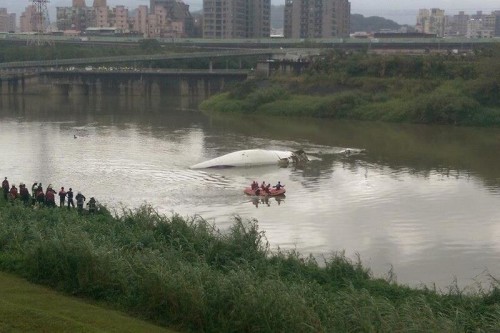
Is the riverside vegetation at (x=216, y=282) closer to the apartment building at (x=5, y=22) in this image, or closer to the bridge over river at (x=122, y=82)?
the bridge over river at (x=122, y=82)

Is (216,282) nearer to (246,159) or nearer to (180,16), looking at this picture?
(246,159)

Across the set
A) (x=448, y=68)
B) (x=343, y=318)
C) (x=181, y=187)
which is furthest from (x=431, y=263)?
(x=448, y=68)

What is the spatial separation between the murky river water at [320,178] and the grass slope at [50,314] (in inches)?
203

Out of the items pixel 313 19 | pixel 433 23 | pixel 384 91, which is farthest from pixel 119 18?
pixel 384 91

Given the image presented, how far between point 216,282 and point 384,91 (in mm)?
33914

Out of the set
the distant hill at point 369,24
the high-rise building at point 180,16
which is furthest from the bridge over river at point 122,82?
the distant hill at point 369,24

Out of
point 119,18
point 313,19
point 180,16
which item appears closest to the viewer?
point 313,19

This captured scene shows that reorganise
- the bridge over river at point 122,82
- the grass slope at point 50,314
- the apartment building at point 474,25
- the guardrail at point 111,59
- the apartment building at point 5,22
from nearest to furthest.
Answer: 1. the grass slope at point 50,314
2. the guardrail at point 111,59
3. the bridge over river at point 122,82
4. the apartment building at point 5,22
5. the apartment building at point 474,25

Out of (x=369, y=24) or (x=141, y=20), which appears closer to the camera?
(x=141, y=20)

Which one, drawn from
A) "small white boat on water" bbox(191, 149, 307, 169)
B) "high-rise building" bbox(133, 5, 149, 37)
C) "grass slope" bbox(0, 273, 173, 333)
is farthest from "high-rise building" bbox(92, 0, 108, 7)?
"grass slope" bbox(0, 273, 173, 333)

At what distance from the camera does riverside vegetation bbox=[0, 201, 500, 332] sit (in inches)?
344

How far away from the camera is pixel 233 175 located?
2255 cm

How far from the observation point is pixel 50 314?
848 centimetres

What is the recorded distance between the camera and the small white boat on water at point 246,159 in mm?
23719
